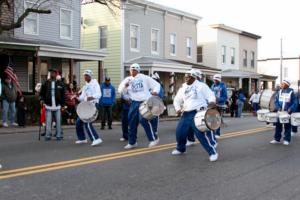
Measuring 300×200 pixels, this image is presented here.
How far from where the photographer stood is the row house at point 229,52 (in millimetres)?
39375

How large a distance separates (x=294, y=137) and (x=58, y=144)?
23.5ft

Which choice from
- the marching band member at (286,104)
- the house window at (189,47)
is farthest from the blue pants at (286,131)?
the house window at (189,47)

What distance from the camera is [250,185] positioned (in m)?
6.75

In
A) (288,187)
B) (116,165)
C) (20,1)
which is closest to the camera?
(288,187)

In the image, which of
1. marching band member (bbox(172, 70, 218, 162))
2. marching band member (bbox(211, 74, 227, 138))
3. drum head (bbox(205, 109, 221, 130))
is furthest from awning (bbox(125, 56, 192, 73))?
drum head (bbox(205, 109, 221, 130))

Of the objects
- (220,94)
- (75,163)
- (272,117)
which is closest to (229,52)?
(220,94)

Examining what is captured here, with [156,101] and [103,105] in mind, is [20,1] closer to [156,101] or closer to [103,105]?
[103,105]

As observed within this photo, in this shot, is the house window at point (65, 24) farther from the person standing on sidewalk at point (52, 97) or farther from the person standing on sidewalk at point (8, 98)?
the person standing on sidewalk at point (52, 97)

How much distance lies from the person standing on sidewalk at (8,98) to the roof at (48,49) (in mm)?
4023

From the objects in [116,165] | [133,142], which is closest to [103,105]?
[133,142]

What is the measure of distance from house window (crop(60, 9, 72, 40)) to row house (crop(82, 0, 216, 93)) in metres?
3.15

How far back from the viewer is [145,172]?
764cm

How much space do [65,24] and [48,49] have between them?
4.54 m

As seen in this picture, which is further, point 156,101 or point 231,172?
point 156,101
